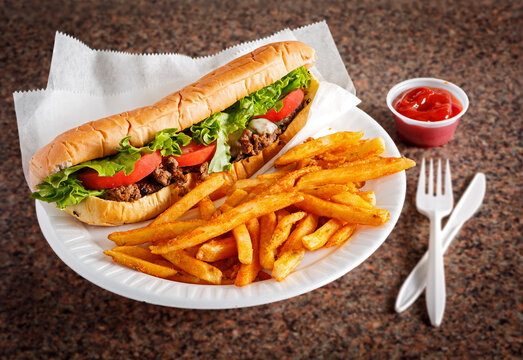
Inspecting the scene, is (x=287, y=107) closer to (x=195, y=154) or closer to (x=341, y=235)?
(x=195, y=154)

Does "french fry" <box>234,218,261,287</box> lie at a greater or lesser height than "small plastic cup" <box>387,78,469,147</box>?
greater

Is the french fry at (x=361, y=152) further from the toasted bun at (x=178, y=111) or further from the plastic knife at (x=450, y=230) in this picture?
the toasted bun at (x=178, y=111)

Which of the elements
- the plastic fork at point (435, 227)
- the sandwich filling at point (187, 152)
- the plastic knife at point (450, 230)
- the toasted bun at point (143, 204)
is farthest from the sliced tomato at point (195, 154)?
the plastic knife at point (450, 230)

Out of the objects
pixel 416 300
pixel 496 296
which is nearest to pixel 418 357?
pixel 416 300

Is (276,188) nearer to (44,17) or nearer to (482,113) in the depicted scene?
(482,113)

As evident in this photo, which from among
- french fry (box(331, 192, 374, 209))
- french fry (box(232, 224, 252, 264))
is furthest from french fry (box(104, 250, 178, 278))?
french fry (box(331, 192, 374, 209))

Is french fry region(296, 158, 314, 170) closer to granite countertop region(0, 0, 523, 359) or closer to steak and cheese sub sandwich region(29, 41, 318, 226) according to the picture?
steak and cheese sub sandwich region(29, 41, 318, 226)
